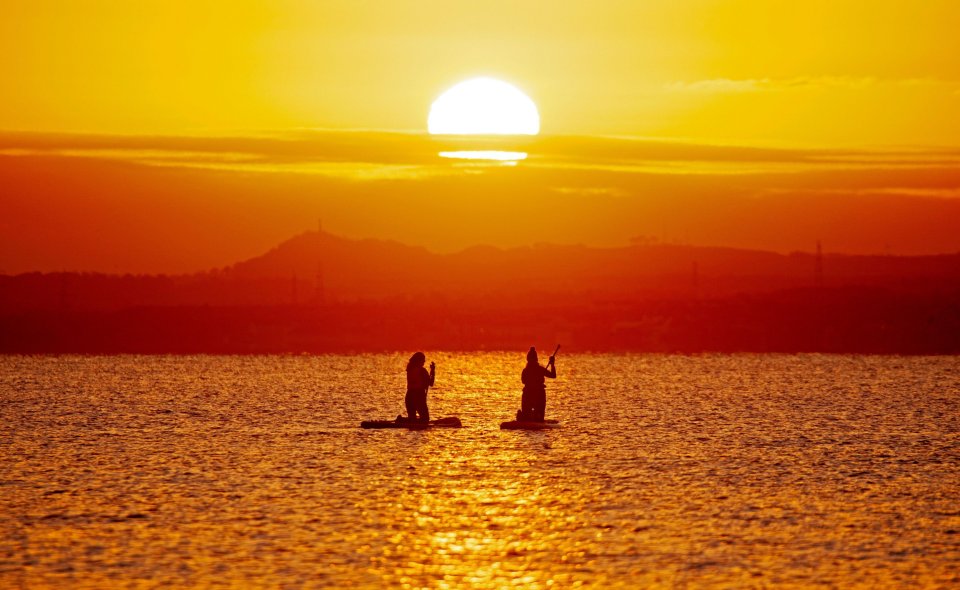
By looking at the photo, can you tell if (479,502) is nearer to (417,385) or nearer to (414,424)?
(417,385)

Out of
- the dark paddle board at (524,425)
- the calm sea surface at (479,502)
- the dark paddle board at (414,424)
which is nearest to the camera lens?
the calm sea surface at (479,502)

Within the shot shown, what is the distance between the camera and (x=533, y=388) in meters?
61.5

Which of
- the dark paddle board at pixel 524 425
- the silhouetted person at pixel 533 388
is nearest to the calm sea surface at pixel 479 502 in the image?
the dark paddle board at pixel 524 425

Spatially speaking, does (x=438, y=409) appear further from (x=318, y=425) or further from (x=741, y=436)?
(x=741, y=436)

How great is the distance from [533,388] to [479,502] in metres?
19.9

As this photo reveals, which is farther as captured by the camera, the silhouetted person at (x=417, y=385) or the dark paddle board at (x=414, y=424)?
the dark paddle board at (x=414, y=424)

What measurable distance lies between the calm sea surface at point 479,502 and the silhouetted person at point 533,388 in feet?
4.00

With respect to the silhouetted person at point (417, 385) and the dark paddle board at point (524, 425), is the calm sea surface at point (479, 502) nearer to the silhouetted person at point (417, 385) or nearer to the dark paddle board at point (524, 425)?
the dark paddle board at point (524, 425)

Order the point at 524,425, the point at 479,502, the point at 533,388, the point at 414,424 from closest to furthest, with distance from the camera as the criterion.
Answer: the point at 479,502, the point at 533,388, the point at 414,424, the point at 524,425

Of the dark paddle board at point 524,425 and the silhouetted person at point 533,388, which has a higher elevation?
the silhouetted person at point 533,388

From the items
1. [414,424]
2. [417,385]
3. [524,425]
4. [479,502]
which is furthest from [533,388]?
[479,502]

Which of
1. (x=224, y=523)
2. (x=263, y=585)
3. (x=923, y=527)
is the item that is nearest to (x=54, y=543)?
(x=224, y=523)

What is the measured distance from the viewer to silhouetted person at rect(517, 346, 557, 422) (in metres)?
58.3

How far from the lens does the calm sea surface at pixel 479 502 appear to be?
31.0 m
